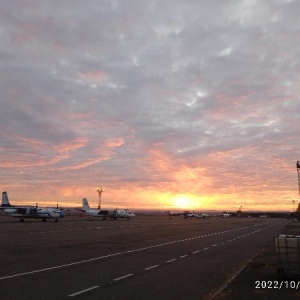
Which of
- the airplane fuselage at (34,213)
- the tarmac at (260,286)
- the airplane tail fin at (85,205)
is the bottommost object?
the tarmac at (260,286)

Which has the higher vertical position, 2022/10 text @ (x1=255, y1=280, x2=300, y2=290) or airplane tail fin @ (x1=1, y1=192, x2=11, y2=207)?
airplane tail fin @ (x1=1, y1=192, x2=11, y2=207)

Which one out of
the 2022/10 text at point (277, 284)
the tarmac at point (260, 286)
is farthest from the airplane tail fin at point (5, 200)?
the 2022/10 text at point (277, 284)

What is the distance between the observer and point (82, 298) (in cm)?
1044

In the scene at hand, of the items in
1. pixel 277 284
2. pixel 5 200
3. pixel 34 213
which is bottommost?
pixel 277 284

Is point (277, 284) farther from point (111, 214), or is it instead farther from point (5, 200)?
point (111, 214)

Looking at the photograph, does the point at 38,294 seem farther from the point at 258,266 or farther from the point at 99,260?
the point at 258,266

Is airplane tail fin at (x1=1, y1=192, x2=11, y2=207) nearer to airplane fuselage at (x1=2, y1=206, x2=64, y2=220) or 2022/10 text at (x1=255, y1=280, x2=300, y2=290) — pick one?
airplane fuselage at (x1=2, y1=206, x2=64, y2=220)

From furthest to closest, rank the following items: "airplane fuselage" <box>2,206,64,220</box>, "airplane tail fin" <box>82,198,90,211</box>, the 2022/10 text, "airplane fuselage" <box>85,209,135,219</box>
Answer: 1. "airplane tail fin" <box>82,198,90,211</box>
2. "airplane fuselage" <box>85,209,135,219</box>
3. "airplane fuselage" <box>2,206,64,220</box>
4. the 2022/10 text

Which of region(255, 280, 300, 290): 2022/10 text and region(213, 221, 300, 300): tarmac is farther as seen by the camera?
region(255, 280, 300, 290): 2022/10 text

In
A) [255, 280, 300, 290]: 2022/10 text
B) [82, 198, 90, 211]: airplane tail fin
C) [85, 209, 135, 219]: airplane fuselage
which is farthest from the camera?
[82, 198, 90, 211]: airplane tail fin

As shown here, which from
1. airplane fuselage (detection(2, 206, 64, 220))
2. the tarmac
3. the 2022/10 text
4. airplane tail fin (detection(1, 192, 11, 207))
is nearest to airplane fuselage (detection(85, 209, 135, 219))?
airplane tail fin (detection(1, 192, 11, 207))

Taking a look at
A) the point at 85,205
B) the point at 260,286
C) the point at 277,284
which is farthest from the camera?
the point at 85,205

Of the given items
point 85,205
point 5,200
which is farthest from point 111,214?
point 5,200

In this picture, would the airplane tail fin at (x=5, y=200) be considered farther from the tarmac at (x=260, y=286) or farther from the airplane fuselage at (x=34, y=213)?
the tarmac at (x=260, y=286)
